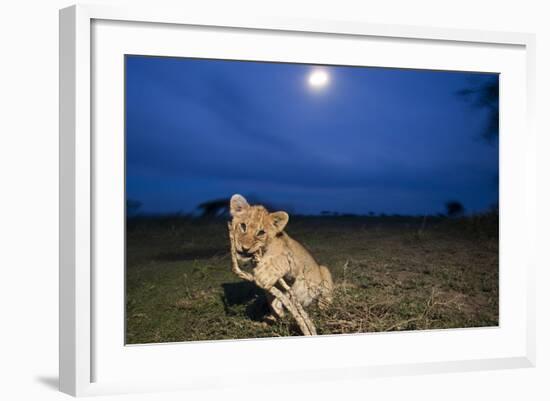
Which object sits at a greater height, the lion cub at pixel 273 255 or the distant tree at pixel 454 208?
the distant tree at pixel 454 208

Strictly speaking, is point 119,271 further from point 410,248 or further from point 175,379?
point 410,248

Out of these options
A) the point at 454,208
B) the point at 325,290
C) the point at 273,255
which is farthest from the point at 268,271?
the point at 454,208

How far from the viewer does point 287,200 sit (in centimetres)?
615

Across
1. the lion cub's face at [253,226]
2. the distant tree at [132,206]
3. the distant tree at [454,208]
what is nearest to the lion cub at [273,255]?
the lion cub's face at [253,226]

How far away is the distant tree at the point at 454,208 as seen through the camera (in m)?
6.64

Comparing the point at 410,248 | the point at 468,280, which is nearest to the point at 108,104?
the point at 410,248

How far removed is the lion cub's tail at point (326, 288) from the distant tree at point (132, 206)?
1.80m

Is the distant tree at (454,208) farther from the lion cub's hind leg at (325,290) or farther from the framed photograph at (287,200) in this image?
the lion cub's hind leg at (325,290)

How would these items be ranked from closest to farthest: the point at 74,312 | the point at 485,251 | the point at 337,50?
the point at 74,312, the point at 337,50, the point at 485,251

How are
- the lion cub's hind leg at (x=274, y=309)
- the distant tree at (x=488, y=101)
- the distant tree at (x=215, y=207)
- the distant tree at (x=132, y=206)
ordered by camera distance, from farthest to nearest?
the distant tree at (x=488, y=101)
the lion cub's hind leg at (x=274, y=309)
the distant tree at (x=215, y=207)
the distant tree at (x=132, y=206)

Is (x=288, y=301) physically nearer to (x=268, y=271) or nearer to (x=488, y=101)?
(x=268, y=271)

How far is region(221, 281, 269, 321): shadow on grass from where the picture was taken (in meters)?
6.05

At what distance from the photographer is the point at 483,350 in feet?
20.5

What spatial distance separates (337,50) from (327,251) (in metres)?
1.83
